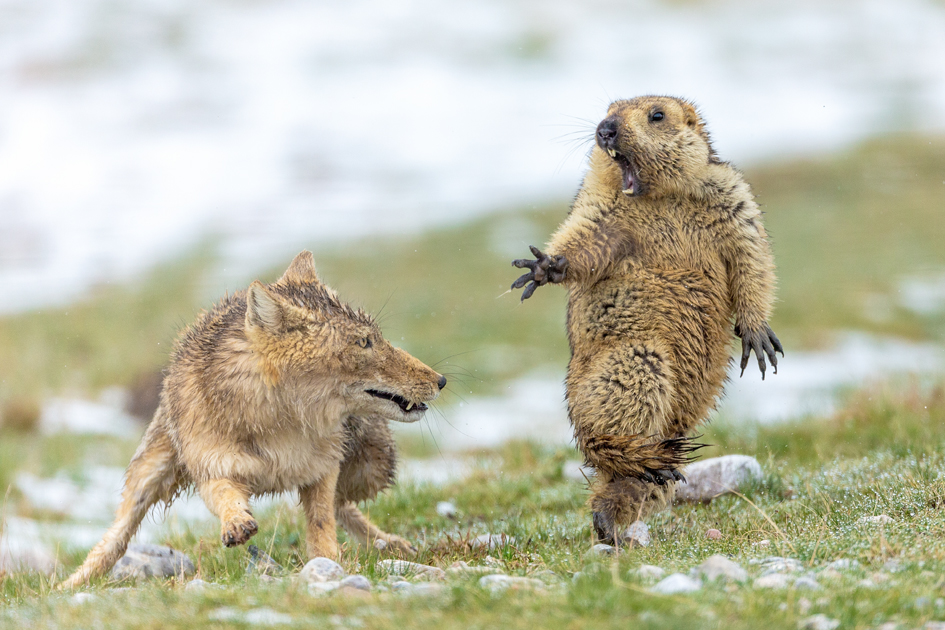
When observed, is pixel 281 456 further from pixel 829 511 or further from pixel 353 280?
pixel 353 280

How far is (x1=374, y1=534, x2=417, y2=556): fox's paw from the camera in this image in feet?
21.2

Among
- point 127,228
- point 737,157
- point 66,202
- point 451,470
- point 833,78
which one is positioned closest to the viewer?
point 451,470

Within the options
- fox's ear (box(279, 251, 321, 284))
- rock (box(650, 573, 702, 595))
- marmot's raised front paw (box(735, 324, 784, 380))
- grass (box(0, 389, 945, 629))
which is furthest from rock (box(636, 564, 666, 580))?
fox's ear (box(279, 251, 321, 284))

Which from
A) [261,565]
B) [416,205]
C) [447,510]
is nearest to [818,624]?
[261,565]

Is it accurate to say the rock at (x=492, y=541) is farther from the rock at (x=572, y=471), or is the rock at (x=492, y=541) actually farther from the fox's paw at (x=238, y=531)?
the rock at (x=572, y=471)

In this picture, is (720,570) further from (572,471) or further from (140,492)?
(572,471)

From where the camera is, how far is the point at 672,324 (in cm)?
579

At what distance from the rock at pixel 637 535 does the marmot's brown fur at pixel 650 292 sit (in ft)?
0.24

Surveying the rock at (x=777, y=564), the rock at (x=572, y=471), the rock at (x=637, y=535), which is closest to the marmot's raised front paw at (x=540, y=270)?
the rock at (x=637, y=535)

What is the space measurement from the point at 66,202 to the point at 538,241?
2368 cm

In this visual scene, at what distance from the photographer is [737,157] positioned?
4688 cm

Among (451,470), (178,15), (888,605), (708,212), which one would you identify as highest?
(178,15)

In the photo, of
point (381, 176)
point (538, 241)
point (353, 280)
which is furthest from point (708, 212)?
point (381, 176)

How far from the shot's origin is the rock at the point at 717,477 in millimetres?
7062
